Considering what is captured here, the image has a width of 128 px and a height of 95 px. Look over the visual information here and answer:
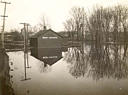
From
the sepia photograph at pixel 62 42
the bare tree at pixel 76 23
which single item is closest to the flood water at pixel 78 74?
the sepia photograph at pixel 62 42

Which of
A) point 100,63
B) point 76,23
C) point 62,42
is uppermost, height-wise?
point 76,23

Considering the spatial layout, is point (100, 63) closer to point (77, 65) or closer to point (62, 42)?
point (77, 65)

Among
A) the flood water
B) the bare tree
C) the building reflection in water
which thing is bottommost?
the flood water

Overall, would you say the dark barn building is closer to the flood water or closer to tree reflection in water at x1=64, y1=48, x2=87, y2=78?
the flood water

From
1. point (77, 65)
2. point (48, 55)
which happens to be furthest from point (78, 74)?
point (48, 55)

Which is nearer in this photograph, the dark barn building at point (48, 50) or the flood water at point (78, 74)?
the flood water at point (78, 74)

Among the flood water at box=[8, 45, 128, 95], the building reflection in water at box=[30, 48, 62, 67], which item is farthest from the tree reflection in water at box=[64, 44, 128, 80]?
the building reflection in water at box=[30, 48, 62, 67]

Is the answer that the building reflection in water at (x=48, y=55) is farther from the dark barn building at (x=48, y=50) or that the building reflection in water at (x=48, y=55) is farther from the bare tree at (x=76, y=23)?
the bare tree at (x=76, y=23)

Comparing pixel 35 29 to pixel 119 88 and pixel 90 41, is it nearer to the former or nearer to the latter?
pixel 90 41
